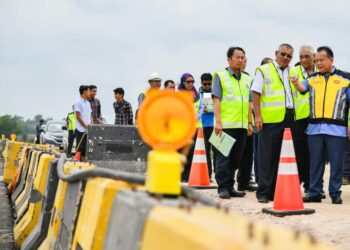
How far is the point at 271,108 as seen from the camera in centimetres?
884

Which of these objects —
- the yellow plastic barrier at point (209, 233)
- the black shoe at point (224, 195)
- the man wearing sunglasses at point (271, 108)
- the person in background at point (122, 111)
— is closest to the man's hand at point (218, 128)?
the man wearing sunglasses at point (271, 108)

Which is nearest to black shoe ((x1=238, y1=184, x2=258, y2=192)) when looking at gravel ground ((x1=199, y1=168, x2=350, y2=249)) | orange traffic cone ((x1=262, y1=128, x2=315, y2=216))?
gravel ground ((x1=199, y1=168, x2=350, y2=249))

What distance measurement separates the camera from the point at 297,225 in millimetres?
6781

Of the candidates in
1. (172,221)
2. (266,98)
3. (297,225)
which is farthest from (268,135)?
(172,221)

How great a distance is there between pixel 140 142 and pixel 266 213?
7.57 m

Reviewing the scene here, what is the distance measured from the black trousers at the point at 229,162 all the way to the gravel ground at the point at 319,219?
0.27 meters

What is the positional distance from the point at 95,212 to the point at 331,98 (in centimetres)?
602

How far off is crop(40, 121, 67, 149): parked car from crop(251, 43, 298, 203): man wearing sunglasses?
24.5 meters

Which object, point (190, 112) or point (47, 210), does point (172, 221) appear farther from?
point (47, 210)

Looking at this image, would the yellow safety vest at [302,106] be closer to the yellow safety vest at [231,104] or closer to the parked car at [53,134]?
the yellow safety vest at [231,104]

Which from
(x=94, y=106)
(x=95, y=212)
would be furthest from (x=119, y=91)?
(x=95, y=212)

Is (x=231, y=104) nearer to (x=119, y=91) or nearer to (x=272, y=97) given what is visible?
(x=272, y=97)

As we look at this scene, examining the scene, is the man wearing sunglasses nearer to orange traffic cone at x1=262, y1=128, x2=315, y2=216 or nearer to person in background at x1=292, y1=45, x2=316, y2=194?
person in background at x1=292, y1=45, x2=316, y2=194

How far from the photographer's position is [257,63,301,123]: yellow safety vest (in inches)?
348
